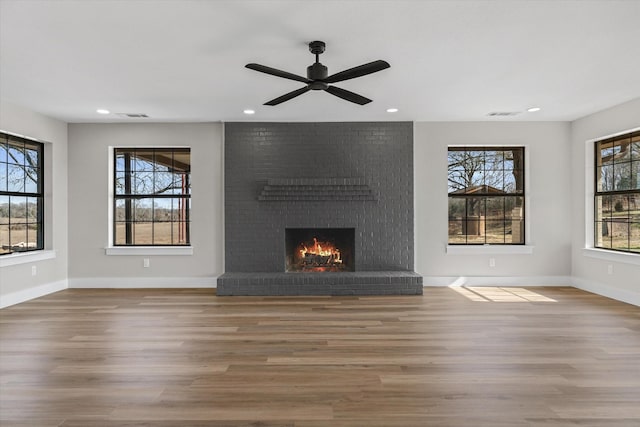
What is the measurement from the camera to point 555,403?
220cm

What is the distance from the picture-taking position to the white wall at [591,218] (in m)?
4.61

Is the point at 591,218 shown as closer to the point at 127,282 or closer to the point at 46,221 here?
the point at 127,282

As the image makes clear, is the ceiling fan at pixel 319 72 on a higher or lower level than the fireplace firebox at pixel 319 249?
higher

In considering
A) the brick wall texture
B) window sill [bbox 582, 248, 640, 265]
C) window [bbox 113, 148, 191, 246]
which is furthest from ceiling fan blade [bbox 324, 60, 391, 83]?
window sill [bbox 582, 248, 640, 265]

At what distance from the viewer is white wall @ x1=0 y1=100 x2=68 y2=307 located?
4637mm

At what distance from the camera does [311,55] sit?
324cm

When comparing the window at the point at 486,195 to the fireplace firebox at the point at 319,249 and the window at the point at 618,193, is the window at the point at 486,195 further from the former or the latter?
the fireplace firebox at the point at 319,249

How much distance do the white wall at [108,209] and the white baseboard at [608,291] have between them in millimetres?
5147

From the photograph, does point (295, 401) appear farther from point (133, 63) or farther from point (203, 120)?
point (203, 120)

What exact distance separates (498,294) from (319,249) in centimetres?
257

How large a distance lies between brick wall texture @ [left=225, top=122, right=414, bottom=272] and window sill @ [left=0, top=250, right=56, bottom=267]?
7.82 feet

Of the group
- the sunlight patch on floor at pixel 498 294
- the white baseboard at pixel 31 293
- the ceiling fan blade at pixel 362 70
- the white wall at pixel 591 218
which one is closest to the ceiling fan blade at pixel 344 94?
the ceiling fan blade at pixel 362 70

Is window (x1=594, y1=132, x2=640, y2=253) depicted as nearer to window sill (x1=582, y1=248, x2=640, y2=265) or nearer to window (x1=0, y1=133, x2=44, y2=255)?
window sill (x1=582, y1=248, x2=640, y2=265)

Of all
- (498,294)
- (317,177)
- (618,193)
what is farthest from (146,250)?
(618,193)
